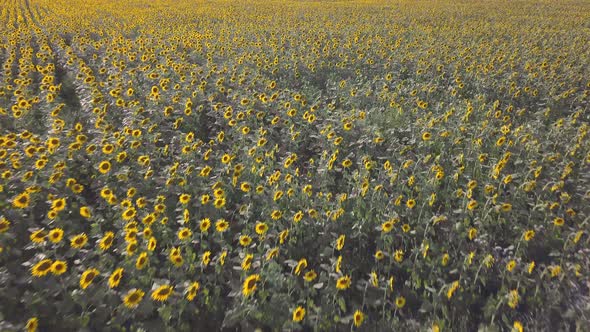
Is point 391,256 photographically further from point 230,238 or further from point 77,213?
point 77,213

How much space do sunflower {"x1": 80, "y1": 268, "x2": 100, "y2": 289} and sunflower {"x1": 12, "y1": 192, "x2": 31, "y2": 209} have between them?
3.71 feet

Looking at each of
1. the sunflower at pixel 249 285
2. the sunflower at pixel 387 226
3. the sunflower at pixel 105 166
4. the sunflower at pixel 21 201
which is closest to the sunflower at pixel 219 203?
the sunflower at pixel 249 285

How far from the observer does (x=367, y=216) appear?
3.44m

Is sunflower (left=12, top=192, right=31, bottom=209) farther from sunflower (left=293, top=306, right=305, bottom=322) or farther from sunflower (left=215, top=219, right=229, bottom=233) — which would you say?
sunflower (left=293, top=306, right=305, bottom=322)

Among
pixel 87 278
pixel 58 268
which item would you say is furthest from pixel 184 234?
pixel 58 268

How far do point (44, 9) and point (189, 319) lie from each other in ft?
69.4

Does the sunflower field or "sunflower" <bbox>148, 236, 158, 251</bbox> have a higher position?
"sunflower" <bbox>148, 236, 158, 251</bbox>

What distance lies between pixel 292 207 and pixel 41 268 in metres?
2.08

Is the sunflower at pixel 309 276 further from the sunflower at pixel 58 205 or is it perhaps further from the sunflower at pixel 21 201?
the sunflower at pixel 21 201

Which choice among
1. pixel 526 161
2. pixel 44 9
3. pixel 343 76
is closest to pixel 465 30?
pixel 343 76

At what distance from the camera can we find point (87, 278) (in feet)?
8.09

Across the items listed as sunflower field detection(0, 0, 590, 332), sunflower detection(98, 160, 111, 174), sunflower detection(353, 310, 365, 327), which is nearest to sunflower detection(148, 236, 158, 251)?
sunflower field detection(0, 0, 590, 332)

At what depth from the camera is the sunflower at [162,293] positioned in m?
2.39

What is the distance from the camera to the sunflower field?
2.60m
